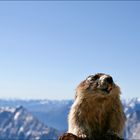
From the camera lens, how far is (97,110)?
39.3ft

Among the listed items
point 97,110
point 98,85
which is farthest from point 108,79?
point 97,110

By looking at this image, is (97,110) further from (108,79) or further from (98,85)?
(108,79)

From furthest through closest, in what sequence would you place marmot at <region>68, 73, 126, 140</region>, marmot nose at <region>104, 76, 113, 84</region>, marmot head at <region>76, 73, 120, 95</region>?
1. marmot at <region>68, 73, 126, 140</region>
2. marmot head at <region>76, 73, 120, 95</region>
3. marmot nose at <region>104, 76, 113, 84</region>

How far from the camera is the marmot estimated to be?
37.7ft

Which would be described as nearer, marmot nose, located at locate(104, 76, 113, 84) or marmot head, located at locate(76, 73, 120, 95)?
marmot nose, located at locate(104, 76, 113, 84)

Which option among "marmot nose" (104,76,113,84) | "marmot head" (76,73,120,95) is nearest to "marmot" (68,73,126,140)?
"marmot head" (76,73,120,95)

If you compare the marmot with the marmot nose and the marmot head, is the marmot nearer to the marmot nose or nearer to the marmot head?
the marmot head

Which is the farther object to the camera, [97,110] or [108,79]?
[97,110]

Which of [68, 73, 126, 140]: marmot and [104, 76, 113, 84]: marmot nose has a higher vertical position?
[104, 76, 113, 84]: marmot nose

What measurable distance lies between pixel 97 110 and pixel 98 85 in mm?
751

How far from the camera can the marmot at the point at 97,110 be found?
37.7 feet

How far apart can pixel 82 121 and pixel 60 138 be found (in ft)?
8.13

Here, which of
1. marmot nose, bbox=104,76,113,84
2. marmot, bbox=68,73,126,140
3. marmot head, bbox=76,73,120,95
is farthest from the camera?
marmot, bbox=68,73,126,140

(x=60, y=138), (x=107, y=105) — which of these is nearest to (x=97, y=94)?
(x=107, y=105)
